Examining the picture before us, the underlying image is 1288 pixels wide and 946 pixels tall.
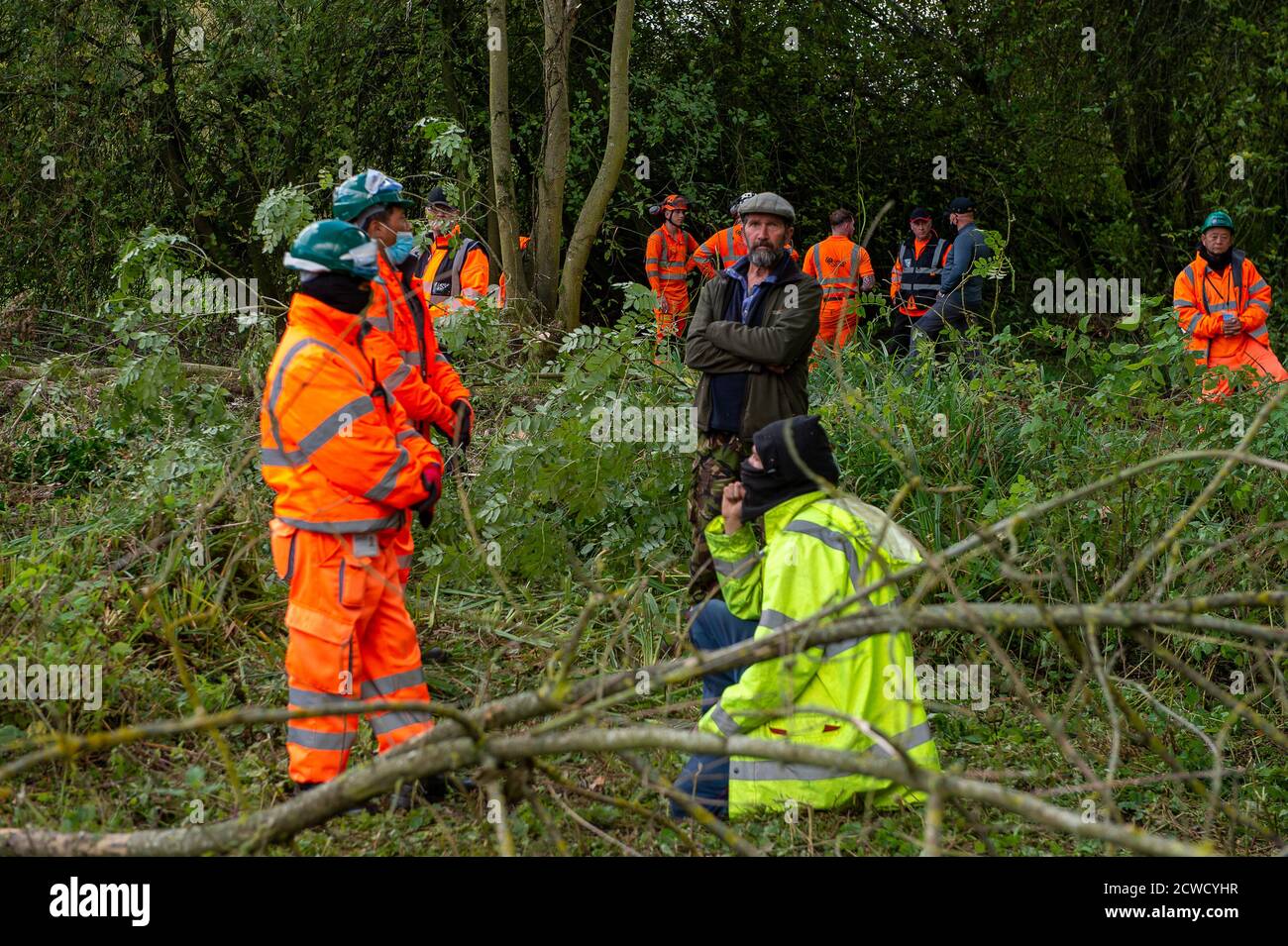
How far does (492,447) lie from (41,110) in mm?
7437

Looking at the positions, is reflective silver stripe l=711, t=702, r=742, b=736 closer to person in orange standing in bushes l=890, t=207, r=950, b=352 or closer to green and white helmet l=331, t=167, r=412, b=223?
green and white helmet l=331, t=167, r=412, b=223

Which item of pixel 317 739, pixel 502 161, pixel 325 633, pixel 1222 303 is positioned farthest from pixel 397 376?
pixel 1222 303

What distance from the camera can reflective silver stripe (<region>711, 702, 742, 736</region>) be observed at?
13.5 ft

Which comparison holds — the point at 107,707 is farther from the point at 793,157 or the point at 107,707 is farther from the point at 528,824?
the point at 793,157

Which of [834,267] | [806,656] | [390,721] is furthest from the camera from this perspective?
[834,267]

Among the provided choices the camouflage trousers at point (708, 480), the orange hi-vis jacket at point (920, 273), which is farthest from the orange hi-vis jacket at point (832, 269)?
the camouflage trousers at point (708, 480)

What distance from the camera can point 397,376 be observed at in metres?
5.18

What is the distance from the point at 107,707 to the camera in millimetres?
5000

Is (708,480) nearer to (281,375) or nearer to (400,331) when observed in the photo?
(400,331)

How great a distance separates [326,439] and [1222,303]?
6869mm

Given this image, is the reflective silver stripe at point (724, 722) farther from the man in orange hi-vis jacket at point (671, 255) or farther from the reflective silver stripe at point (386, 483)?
the man in orange hi-vis jacket at point (671, 255)

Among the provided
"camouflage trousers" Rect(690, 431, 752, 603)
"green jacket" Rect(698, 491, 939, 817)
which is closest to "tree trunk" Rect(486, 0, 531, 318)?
"camouflage trousers" Rect(690, 431, 752, 603)

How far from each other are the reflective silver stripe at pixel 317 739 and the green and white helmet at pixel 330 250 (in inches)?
59.9
